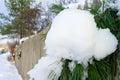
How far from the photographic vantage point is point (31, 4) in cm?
2302

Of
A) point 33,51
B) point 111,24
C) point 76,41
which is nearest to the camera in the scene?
point 76,41

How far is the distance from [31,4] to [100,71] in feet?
72.4

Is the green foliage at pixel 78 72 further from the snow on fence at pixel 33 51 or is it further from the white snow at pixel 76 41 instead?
the snow on fence at pixel 33 51

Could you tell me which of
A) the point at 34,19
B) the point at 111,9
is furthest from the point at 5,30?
the point at 111,9

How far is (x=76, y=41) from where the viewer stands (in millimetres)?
1176

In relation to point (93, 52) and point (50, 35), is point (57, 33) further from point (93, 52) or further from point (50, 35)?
point (93, 52)

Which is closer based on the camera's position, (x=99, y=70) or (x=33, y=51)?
(x=99, y=70)

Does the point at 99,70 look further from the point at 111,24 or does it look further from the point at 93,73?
the point at 111,24

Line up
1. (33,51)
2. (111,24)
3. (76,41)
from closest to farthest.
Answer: (76,41) → (111,24) → (33,51)

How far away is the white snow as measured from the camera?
1183mm

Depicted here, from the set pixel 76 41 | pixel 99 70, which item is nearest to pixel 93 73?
pixel 99 70

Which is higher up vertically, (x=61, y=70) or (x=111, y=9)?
(x=111, y=9)

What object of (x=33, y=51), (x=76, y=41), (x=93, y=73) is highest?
(x=76, y=41)

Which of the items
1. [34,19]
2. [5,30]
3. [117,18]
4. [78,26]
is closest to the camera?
[78,26]
